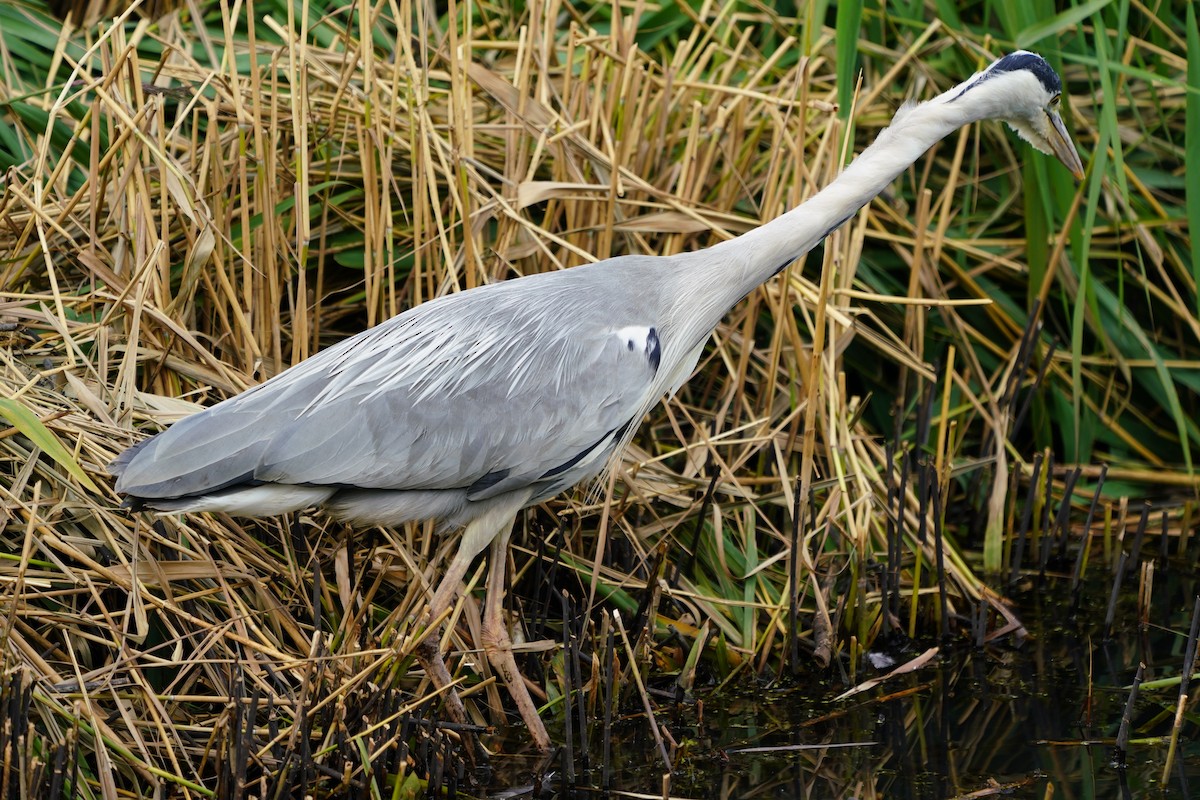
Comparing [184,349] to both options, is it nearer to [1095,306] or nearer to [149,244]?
[149,244]

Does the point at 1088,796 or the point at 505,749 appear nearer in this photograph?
the point at 1088,796

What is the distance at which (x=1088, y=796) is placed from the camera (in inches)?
116

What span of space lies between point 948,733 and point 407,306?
1932 millimetres

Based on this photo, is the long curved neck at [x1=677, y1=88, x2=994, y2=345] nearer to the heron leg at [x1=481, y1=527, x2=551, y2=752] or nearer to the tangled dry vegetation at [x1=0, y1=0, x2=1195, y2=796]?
the tangled dry vegetation at [x1=0, y1=0, x2=1195, y2=796]

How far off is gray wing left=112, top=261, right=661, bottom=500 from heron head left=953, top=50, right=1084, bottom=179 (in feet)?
3.34

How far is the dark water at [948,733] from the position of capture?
305 cm

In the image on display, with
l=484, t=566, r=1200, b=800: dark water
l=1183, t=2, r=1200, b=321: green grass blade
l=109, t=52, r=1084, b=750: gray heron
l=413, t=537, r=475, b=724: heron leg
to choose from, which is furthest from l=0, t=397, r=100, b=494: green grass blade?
l=1183, t=2, r=1200, b=321: green grass blade

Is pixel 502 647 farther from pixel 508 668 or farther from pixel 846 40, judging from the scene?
pixel 846 40

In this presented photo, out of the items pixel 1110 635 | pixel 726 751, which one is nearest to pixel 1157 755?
pixel 1110 635

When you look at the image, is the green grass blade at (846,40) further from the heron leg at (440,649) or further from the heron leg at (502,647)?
the heron leg at (440,649)

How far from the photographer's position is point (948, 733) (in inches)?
131

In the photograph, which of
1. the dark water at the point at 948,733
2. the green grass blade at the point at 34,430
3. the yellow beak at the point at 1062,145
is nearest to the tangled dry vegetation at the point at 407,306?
the green grass blade at the point at 34,430

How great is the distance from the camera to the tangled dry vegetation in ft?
10.00

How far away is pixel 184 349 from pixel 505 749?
4.67ft
